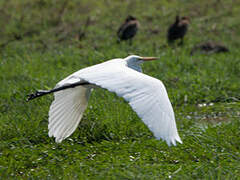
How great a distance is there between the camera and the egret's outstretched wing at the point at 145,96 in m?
3.21

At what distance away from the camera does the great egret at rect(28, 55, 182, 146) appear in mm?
3240

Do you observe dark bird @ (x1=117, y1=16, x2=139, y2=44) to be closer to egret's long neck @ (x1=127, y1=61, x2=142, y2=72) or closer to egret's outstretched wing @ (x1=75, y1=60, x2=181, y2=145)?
egret's long neck @ (x1=127, y1=61, x2=142, y2=72)

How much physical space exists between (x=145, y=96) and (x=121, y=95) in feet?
0.57

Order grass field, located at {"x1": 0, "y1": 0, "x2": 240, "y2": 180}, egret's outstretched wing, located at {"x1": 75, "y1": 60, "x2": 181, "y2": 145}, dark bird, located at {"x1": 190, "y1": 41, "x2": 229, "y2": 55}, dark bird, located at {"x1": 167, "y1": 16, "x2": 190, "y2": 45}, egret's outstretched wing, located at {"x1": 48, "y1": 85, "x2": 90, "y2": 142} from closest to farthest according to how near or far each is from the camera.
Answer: egret's outstretched wing, located at {"x1": 75, "y1": 60, "x2": 181, "y2": 145} < grass field, located at {"x1": 0, "y1": 0, "x2": 240, "y2": 180} < egret's outstretched wing, located at {"x1": 48, "y1": 85, "x2": 90, "y2": 142} < dark bird, located at {"x1": 190, "y1": 41, "x2": 229, "y2": 55} < dark bird, located at {"x1": 167, "y1": 16, "x2": 190, "y2": 45}

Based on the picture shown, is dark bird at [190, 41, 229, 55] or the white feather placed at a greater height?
the white feather

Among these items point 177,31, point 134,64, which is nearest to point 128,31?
point 177,31

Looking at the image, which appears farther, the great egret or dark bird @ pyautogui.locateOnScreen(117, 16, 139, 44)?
dark bird @ pyautogui.locateOnScreen(117, 16, 139, 44)

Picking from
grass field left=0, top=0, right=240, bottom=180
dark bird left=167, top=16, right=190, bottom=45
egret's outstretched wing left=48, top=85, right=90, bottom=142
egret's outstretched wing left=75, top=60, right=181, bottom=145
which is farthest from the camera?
dark bird left=167, top=16, right=190, bottom=45

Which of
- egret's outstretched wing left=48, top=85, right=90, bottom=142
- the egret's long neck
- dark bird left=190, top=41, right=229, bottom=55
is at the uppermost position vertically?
the egret's long neck

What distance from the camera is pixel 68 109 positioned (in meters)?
4.73

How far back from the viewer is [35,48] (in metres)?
8.63

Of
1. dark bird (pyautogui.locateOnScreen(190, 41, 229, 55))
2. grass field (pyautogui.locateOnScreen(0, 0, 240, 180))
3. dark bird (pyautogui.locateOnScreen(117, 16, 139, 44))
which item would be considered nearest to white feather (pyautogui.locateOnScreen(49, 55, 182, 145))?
grass field (pyautogui.locateOnScreen(0, 0, 240, 180))

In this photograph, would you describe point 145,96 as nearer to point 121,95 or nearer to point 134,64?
point 121,95

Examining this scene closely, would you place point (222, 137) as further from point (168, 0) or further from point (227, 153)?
point (168, 0)
